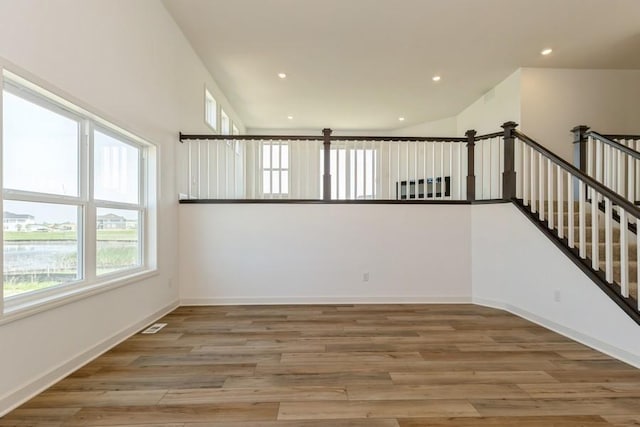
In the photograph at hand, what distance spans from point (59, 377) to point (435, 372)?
262 centimetres

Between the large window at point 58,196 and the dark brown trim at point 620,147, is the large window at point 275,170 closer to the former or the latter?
the large window at point 58,196

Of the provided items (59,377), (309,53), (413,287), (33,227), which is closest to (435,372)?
(413,287)

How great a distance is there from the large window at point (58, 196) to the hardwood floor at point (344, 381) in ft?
2.36

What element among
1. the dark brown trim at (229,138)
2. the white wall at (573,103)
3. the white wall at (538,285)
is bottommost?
the white wall at (538,285)

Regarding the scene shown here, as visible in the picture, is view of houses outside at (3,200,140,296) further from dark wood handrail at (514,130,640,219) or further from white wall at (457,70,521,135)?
white wall at (457,70,521,135)

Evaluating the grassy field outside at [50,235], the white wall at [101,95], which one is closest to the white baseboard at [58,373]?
the white wall at [101,95]

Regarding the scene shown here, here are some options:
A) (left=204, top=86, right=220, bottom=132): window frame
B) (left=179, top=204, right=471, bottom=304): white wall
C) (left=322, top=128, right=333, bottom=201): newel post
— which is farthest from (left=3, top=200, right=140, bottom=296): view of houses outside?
(left=204, top=86, right=220, bottom=132): window frame

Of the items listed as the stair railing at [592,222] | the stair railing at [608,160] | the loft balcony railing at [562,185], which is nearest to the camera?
the stair railing at [592,222]

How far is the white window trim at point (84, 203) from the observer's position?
1922mm

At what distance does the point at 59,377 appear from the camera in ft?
7.16

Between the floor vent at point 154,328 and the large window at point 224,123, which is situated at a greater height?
the large window at point 224,123

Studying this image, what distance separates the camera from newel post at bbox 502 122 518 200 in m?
3.93

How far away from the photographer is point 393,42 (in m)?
4.37

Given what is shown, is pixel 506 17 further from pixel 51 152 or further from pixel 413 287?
pixel 51 152
